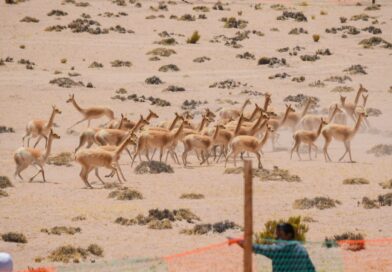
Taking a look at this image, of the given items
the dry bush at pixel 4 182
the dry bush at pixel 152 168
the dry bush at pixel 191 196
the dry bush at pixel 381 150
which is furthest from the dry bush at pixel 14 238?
the dry bush at pixel 381 150

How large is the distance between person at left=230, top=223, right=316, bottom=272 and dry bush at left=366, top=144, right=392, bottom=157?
1850cm

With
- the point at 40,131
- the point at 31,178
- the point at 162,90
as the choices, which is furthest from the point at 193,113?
the point at 31,178

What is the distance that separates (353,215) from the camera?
19.9 metres

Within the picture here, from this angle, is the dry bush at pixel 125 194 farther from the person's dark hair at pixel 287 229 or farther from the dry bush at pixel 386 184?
the person's dark hair at pixel 287 229

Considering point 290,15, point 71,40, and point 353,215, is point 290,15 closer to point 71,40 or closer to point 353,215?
point 71,40

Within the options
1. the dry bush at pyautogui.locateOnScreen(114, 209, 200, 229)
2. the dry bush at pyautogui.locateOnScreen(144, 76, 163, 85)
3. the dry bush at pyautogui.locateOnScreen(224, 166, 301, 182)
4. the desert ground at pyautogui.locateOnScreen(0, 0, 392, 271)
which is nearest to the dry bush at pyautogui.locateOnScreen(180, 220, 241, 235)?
the desert ground at pyautogui.locateOnScreen(0, 0, 392, 271)

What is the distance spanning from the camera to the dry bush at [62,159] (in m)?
26.8

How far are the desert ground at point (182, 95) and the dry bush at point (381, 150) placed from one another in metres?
0.28

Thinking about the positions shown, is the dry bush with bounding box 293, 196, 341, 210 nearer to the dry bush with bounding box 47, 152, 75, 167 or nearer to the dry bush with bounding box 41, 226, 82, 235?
the dry bush with bounding box 41, 226, 82, 235

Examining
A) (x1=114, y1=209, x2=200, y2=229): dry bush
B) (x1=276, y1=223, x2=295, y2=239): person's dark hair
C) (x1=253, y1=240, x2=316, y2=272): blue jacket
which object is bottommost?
(x1=114, y1=209, x2=200, y2=229): dry bush

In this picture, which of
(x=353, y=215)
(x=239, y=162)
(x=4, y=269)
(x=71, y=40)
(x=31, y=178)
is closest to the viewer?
(x=4, y=269)

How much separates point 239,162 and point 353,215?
300 inches

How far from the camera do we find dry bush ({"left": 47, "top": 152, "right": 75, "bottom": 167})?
2678cm

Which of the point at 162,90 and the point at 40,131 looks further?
the point at 162,90
